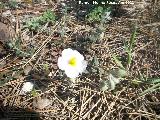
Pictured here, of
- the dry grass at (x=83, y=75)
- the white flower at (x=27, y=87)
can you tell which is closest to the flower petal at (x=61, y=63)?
the dry grass at (x=83, y=75)

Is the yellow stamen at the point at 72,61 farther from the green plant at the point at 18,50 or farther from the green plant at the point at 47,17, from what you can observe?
the green plant at the point at 47,17

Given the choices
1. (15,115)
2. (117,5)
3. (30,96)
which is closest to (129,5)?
(117,5)

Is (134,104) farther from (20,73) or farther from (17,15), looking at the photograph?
(17,15)

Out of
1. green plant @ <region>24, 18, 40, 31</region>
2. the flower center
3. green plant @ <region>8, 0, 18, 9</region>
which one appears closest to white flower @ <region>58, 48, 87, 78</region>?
the flower center

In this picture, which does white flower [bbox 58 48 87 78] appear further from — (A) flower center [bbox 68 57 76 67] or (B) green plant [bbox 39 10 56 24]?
(B) green plant [bbox 39 10 56 24]

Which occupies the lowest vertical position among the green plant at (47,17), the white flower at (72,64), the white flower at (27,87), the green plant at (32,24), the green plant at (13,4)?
the white flower at (27,87)
